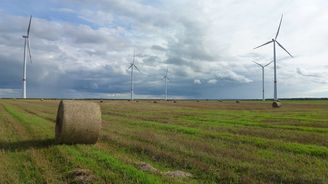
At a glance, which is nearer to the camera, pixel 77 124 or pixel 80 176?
pixel 80 176

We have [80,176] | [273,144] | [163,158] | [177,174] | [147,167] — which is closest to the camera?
[80,176]

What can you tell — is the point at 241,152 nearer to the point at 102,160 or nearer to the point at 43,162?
the point at 102,160

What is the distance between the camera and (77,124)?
1689cm

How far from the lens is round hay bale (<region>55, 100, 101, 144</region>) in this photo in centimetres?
1673

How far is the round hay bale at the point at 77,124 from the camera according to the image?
1673 centimetres

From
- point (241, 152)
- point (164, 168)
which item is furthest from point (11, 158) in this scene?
point (241, 152)

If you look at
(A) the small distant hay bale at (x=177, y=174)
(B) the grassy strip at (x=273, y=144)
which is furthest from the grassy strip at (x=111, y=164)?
(B) the grassy strip at (x=273, y=144)

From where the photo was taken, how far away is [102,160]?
43.2 feet

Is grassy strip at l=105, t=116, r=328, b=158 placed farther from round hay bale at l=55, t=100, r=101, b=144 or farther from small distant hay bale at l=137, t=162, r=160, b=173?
small distant hay bale at l=137, t=162, r=160, b=173

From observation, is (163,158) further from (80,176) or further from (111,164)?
(80,176)

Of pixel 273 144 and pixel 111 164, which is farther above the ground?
pixel 273 144

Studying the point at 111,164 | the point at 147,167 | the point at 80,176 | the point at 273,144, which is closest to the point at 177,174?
the point at 147,167

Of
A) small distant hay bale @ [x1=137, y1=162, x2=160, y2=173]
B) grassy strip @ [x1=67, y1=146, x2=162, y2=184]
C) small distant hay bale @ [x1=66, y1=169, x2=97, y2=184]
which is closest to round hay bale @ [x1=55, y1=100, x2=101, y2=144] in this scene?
grassy strip @ [x1=67, y1=146, x2=162, y2=184]

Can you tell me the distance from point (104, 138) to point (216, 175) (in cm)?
875
